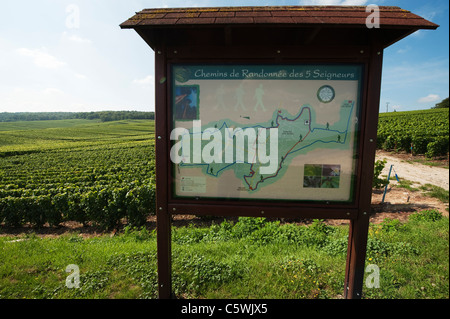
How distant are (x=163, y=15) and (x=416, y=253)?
532cm

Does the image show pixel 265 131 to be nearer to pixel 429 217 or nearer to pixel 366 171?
pixel 366 171

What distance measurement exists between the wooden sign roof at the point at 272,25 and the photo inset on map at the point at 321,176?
1.38m

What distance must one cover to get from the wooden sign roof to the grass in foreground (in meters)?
3.11

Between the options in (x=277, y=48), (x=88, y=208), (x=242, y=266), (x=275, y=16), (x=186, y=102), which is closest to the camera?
(x=275, y=16)

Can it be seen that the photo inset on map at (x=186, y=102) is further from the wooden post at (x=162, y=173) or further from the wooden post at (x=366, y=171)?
the wooden post at (x=366, y=171)

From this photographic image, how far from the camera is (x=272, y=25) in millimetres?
2246

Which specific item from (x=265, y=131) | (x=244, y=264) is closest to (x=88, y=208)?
(x=244, y=264)

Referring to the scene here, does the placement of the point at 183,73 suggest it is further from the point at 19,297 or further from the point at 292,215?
the point at 19,297

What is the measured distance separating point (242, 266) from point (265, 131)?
2226 millimetres

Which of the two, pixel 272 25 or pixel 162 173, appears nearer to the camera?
pixel 272 25

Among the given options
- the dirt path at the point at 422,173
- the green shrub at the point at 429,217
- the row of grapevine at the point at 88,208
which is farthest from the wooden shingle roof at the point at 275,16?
the dirt path at the point at 422,173

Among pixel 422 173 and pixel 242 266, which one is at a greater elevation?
pixel 242 266

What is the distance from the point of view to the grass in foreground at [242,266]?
10.5ft

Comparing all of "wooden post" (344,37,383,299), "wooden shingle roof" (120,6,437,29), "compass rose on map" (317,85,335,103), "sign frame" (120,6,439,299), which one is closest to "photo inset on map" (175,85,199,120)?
"sign frame" (120,6,439,299)
